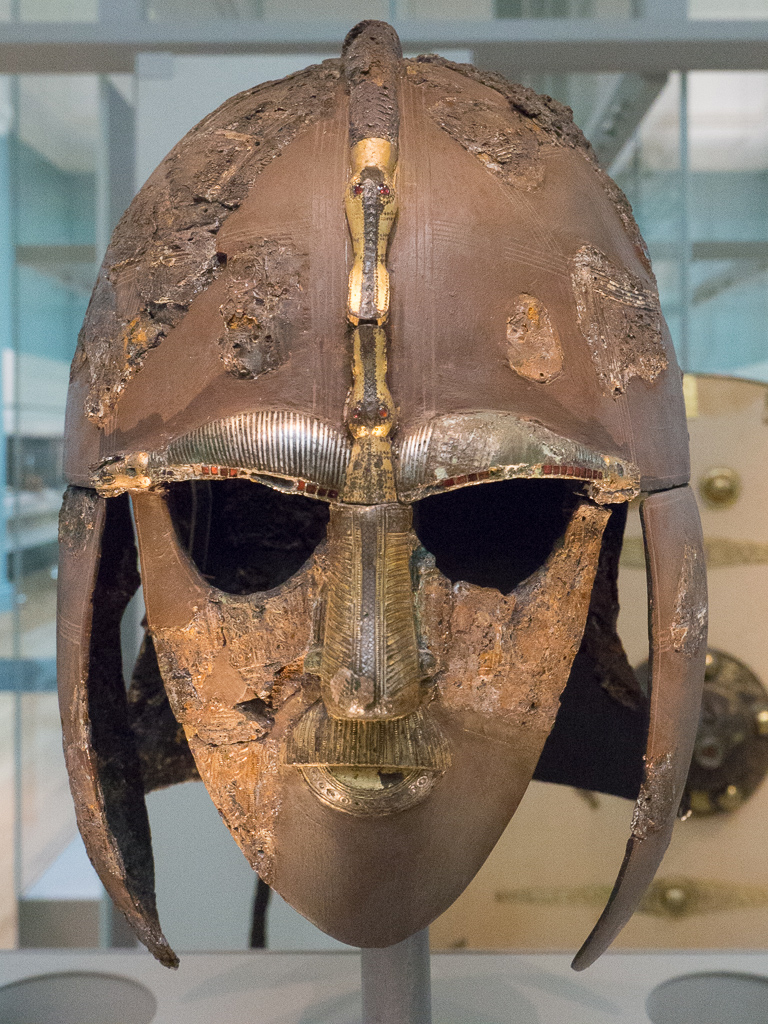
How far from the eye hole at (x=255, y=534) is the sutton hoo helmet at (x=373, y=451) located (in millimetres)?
259

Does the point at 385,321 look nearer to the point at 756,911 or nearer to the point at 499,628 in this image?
the point at 499,628

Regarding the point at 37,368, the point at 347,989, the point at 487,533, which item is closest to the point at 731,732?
the point at 487,533

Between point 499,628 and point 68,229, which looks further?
point 68,229

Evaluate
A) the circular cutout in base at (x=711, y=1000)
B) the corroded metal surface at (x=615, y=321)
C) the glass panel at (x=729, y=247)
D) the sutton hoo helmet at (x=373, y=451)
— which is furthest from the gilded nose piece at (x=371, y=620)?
the glass panel at (x=729, y=247)

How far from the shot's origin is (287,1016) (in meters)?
1.32

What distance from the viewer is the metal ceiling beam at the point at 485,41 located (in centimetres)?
143

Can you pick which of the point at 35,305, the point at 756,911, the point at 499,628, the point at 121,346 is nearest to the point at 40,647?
the point at 35,305

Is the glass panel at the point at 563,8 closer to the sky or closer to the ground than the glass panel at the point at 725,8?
closer to the sky

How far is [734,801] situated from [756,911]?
9.0 inches

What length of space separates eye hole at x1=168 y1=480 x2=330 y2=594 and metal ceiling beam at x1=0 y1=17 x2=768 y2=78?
0.73m

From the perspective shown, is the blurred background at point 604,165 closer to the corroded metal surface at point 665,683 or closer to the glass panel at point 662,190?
the glass panel at point 662,190

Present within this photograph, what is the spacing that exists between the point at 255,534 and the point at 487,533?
34 cm

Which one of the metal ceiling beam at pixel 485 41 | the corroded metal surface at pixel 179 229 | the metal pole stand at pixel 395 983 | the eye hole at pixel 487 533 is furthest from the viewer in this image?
the metal ceiling beam at pixel 485 41

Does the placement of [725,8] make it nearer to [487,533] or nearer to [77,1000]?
[487,533]
